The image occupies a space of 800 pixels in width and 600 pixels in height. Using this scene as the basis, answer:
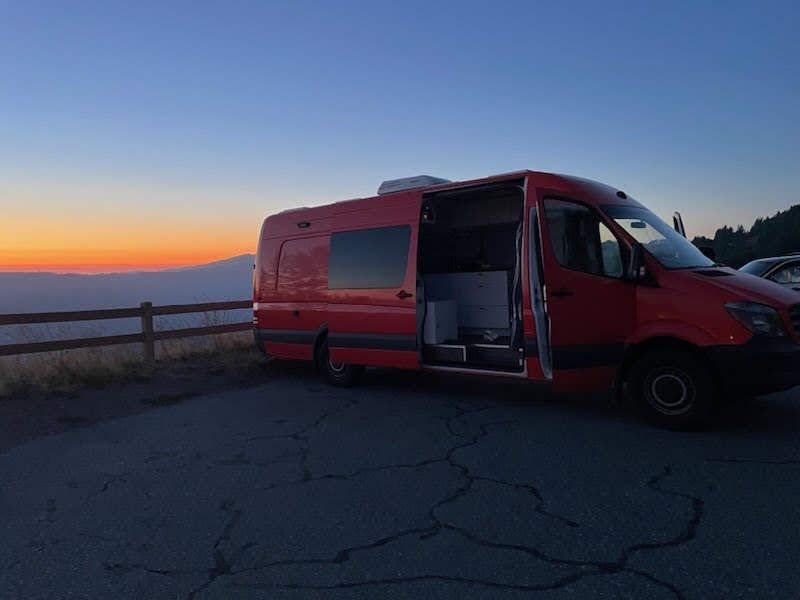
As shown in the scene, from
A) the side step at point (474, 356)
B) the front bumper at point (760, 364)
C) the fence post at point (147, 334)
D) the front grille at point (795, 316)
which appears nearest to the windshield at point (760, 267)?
the front grille at point (795, 316)

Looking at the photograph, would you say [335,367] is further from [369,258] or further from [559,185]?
[559,185]

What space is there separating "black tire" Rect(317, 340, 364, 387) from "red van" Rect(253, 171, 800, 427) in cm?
2

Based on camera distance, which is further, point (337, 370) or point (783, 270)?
point (783, 270)

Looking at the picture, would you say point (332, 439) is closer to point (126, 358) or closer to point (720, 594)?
point (720, 594)

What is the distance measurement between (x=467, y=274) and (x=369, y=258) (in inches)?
55.3

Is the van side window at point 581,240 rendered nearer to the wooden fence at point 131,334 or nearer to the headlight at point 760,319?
the headlight at point 760,319

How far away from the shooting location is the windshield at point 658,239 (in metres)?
6.55

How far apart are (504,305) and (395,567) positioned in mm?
5696

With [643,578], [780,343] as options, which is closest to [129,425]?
[643,578]

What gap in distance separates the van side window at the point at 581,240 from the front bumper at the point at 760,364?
4.35 ft

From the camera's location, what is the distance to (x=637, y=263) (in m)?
6.26

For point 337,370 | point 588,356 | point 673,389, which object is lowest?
point 337,370

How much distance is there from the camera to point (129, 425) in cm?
733

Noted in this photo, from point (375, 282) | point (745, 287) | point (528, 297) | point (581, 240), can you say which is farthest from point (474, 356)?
point (745, 287)
